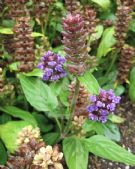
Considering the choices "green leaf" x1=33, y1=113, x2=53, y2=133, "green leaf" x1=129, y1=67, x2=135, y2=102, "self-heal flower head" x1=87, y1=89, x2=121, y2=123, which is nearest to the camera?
"self-heal flower head" x1=87, y1=89, x2=121, y2=123

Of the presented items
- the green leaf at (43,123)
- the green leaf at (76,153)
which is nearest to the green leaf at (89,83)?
the green leaf at (76,153)

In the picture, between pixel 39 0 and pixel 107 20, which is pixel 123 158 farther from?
pixel 107 20

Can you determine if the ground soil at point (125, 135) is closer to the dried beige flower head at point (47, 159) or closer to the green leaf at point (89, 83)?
the green leaf at point (89, 83)

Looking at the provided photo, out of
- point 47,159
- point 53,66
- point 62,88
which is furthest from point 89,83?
point 62,88

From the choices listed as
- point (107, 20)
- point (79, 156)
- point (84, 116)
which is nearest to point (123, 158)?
point (79, 156)

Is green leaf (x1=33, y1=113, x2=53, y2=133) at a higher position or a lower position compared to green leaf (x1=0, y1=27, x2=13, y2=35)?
lower

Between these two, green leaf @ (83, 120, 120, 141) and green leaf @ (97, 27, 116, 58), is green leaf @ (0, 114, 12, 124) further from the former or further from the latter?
green leaf @ (97, 27, 116, 58)

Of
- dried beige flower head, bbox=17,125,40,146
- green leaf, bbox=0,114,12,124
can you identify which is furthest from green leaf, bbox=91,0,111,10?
dried beige flower head, bbox=17,125,40,146

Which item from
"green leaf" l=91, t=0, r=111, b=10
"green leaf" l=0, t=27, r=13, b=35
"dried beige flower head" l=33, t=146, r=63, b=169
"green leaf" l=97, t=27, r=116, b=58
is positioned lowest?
"dried beige flower head" l=33, t=146, r=63, b=169

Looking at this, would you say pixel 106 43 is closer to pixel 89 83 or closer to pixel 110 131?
pixel 110 131
